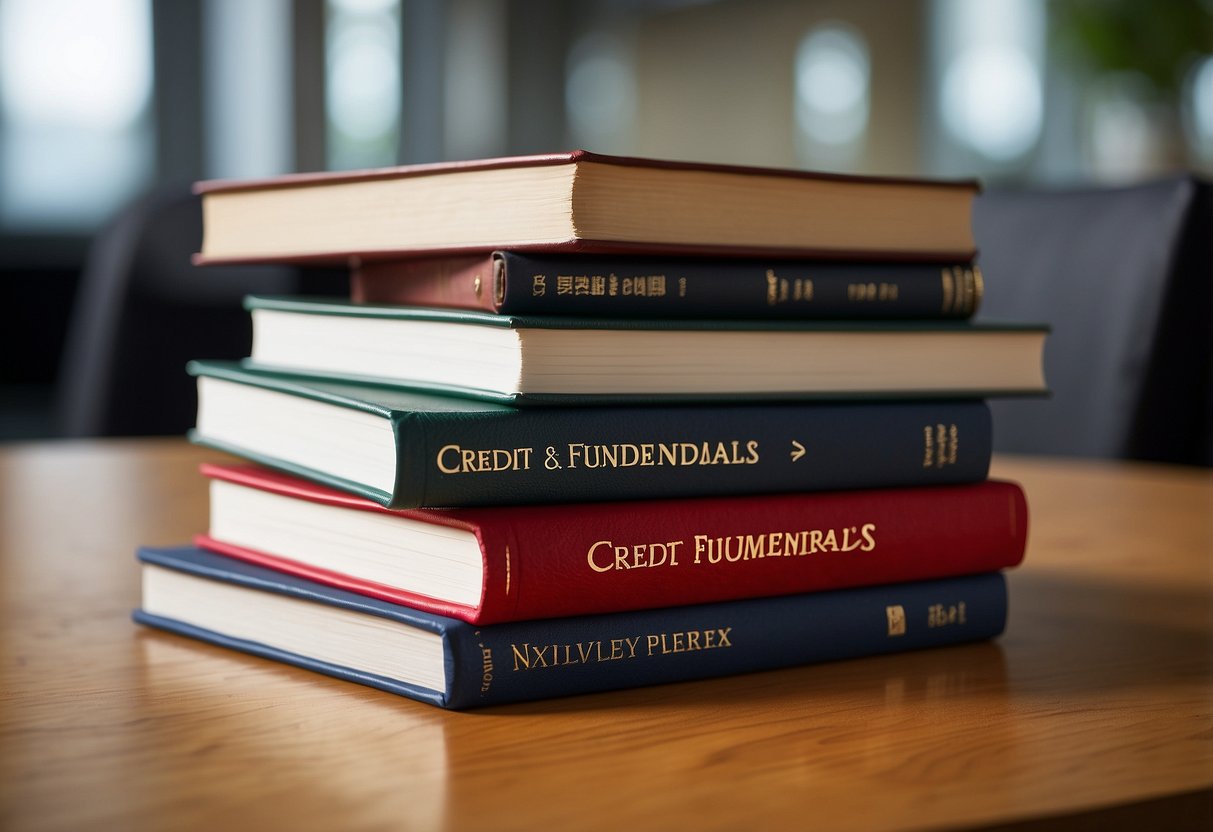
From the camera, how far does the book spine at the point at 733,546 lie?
46cm

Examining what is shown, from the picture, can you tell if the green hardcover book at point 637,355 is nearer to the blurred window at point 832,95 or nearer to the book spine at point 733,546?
the book spine at point 733,546

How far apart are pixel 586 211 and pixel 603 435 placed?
8 cm

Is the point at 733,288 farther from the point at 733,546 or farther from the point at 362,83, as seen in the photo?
the point at 362,83

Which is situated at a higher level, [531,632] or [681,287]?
[681,287]

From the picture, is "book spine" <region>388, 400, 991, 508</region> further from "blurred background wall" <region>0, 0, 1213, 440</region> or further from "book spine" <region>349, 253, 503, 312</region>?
"blurred background wall" <region>0, 0, 1213, 440</region>

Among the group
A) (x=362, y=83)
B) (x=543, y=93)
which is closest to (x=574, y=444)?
(x=362, y=83)

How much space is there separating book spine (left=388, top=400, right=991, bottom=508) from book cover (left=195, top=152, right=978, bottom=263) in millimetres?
64

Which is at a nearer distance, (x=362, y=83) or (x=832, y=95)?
(x=362, y=83)

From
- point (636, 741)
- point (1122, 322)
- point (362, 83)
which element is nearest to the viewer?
point (636, 741)

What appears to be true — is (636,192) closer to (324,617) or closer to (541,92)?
(324,617)

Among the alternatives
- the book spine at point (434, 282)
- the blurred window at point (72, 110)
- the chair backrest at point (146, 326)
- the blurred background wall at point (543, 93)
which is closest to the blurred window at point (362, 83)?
the blurred background wall at point (543, 93)

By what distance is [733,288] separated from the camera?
523 mm

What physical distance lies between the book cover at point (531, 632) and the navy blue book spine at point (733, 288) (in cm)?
11

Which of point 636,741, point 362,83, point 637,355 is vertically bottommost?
point 636,741
